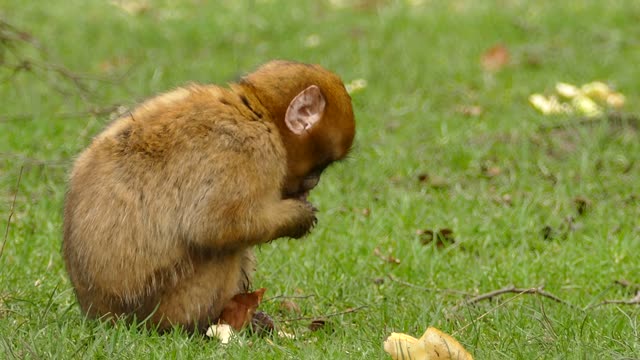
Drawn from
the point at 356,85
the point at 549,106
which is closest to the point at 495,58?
the point at 549,106

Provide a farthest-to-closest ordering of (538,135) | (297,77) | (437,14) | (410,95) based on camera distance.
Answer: (437,14)
(410,95)
(538,135)
(297,77)

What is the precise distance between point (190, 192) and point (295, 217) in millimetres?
437

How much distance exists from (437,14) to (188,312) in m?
7.34

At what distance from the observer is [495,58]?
10.0 meters

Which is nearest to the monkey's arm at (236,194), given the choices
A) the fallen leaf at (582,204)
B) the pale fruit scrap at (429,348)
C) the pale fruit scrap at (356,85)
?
the pale fruit scrap at (429,348)

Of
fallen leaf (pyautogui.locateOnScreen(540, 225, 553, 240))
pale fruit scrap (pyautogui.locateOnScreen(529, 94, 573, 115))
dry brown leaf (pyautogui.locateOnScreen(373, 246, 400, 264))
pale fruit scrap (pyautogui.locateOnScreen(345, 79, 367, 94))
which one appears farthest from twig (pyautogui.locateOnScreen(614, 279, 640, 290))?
pale fruit scrap (pyautogui.locateOnScreen(345, 79, 367, 94))

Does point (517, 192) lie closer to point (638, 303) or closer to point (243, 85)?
point (638, 303)

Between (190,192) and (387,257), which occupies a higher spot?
(190,192)

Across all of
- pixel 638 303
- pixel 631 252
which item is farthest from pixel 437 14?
pixel 638 303

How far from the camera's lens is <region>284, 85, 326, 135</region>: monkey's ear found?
15.4 feet

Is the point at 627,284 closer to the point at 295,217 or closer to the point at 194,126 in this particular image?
the point at 295,217

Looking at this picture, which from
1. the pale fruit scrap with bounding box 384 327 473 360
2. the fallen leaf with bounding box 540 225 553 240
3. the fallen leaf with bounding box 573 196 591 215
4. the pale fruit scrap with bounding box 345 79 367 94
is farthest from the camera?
the pale fruit scrap with bounding box 345 79 367 94

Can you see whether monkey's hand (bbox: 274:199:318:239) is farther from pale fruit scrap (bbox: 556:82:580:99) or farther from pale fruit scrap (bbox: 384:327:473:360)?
pale fruit scrap (bbox: 556:82:580:99)

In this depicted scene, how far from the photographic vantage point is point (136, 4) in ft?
39.9
